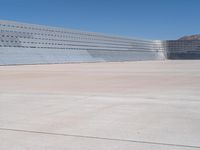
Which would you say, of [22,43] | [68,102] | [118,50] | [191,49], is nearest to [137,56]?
[118,50]

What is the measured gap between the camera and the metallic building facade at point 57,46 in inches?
2361

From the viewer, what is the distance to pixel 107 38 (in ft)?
337

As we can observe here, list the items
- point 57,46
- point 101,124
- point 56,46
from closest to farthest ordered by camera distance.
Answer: point 101,124
point 56,46
point 57,46

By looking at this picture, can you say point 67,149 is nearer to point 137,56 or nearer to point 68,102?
point 68,102

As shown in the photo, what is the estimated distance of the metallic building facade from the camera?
60.0 meters

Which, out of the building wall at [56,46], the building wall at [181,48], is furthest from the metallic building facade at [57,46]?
the building wall at [181,48]

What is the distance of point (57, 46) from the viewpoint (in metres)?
76.9

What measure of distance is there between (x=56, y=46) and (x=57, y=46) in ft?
1.22

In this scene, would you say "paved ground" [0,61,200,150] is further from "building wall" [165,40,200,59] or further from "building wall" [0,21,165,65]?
"building wall" [165,40,200,59]

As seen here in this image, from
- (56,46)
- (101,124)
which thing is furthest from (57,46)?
(101,124)

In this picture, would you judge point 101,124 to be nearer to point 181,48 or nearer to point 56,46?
point 56,46

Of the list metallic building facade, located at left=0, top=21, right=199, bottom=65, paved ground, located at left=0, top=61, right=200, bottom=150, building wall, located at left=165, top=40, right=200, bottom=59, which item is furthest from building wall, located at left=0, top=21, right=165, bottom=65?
paved ground, located at left=0, top=61, right=200, bottom=150

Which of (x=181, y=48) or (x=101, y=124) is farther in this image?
(x=181, y=48)

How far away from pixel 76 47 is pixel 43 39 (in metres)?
12.9
